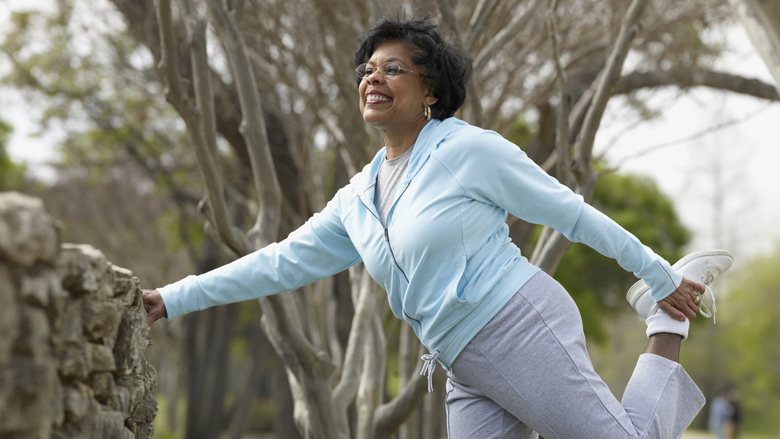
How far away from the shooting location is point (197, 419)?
1289cm

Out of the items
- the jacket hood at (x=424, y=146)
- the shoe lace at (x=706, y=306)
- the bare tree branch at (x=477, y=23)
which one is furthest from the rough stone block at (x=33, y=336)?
the bare tree branch at (x=477, y=23)

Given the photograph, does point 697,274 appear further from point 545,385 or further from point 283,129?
point 283,129

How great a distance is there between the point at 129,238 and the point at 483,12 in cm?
1229

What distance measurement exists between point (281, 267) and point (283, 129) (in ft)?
14.1

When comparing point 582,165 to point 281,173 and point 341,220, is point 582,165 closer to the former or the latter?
point 341,220

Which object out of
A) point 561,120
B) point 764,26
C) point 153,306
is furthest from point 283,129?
point 153,306

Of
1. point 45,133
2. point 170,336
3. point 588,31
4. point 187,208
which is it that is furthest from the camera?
point 170,336

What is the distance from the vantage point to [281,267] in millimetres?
2574

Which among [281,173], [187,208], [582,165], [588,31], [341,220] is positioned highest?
[187,208]

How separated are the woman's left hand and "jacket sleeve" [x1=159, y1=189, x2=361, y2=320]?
105 centimetres

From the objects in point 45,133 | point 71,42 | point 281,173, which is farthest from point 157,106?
point 281,173

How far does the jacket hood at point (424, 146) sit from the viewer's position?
227 cm

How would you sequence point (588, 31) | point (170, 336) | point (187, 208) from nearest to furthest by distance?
point (588, 31) < point (187, 208) < point (170, 336)

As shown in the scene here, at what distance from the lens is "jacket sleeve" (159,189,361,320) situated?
248cm
